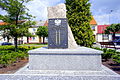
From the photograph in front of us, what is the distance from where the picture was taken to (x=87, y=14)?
1534 centimetres

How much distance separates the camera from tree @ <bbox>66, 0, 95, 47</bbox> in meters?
14.8

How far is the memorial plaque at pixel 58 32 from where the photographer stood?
277 inches

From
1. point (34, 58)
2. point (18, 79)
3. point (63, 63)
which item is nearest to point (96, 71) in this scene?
point (63, 63)

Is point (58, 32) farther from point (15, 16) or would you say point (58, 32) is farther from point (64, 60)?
point (15, 16)

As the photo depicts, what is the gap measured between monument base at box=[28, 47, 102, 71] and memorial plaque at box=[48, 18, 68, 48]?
137 cm

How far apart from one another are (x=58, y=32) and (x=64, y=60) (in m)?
1.89

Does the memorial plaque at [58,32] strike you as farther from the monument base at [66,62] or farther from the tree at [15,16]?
the tree at [15,16]

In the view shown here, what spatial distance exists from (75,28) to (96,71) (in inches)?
377

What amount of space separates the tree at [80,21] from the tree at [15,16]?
5.32 m

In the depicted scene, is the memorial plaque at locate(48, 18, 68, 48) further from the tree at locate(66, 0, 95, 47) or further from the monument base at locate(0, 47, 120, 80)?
the tree at locate(66, 0, 95, 47)

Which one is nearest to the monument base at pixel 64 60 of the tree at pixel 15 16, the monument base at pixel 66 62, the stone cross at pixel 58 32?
the monument base at pixel 66 62

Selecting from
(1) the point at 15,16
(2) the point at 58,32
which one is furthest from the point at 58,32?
(1) the point at 15,16

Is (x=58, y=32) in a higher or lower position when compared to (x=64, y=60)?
higher

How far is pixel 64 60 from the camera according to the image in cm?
580
